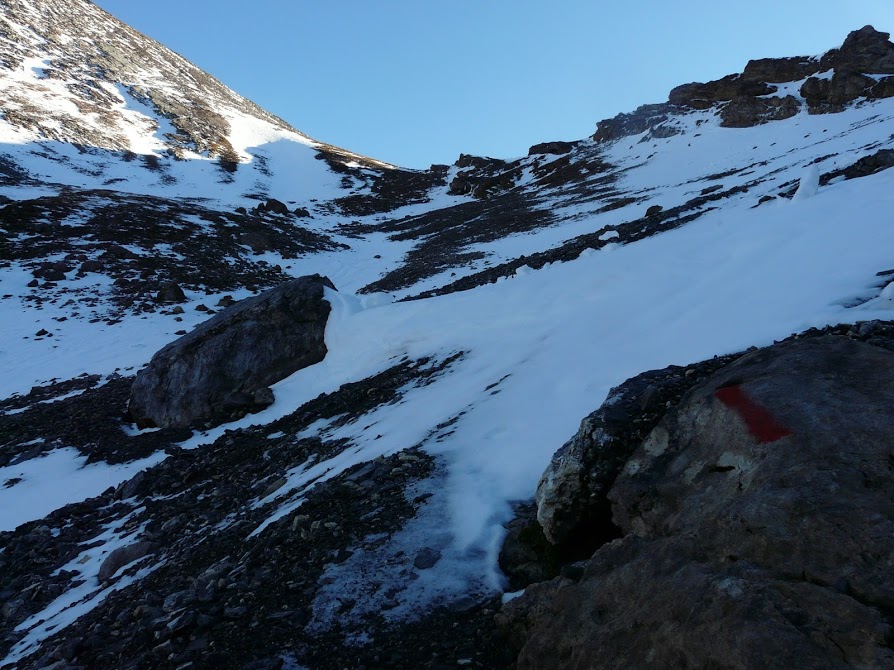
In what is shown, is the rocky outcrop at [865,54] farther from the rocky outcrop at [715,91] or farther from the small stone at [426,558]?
the small stone at [426,558]

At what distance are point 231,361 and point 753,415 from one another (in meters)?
12.6

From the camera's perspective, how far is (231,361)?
13.3 m

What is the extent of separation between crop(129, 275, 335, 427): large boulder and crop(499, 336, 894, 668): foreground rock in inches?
407

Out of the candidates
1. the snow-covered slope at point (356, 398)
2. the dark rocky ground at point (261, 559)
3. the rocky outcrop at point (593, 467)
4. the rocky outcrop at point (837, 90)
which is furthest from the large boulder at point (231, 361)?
the rocky outcrop at point (837, 90)

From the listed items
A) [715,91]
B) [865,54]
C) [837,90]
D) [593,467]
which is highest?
[715,91]

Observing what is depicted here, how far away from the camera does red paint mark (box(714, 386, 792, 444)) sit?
308cm

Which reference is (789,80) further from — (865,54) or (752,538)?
(752,538)

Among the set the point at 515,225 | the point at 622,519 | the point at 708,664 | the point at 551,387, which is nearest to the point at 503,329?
the point at 551,387

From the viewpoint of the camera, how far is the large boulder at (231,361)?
42.0 ft

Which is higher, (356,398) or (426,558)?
(356,398)

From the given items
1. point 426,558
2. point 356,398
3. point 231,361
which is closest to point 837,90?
point 356,398

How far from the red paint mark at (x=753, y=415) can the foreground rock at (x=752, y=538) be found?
0.01 m

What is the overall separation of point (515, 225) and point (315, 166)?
56.9 metres

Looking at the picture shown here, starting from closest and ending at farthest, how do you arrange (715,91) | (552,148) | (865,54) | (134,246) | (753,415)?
(753,415) < (134,246) < (865,54) < (715,91) < (552,148)
